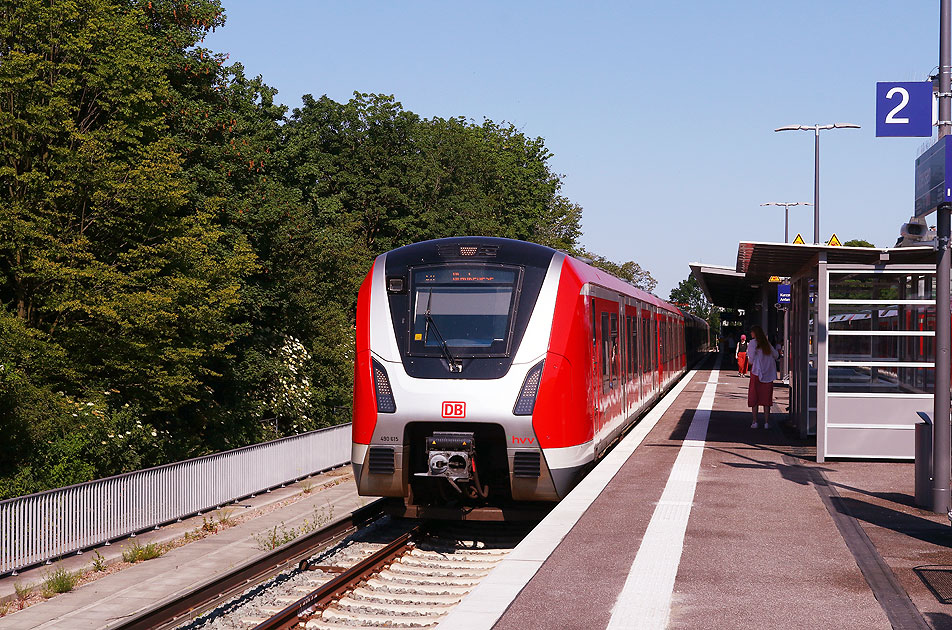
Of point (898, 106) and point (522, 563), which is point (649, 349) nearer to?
point (898, 106)

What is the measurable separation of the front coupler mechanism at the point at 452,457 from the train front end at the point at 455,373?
0.01m

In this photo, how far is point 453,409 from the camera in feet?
33.7

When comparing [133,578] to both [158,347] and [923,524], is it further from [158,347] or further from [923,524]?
[158,347]

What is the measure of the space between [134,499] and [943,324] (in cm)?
1173

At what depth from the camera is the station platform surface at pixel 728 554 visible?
606 cm

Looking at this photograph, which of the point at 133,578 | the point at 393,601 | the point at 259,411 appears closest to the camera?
the point at 393,601

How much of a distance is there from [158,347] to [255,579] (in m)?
14.8

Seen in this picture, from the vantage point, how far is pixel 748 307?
58.8 meters

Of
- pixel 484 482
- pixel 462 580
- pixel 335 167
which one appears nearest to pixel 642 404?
pixel 484 482

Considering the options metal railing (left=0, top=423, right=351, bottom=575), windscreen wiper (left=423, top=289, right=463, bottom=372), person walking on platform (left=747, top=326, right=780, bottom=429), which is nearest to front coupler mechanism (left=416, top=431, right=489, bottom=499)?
windscreen wiper (left=423, top=289, right=463, bottom=372)


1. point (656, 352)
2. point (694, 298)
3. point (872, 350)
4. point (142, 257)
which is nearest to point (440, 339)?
point (872, 350)

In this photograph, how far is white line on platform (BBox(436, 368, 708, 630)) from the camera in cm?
590

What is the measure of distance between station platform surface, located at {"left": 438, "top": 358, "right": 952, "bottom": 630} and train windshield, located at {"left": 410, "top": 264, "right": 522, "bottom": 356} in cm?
196

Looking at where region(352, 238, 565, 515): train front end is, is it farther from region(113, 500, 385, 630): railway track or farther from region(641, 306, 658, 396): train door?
region(641, 306, 658, 396): train door
